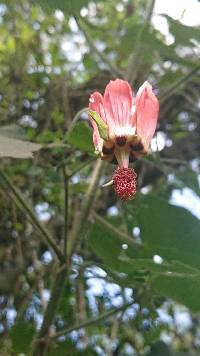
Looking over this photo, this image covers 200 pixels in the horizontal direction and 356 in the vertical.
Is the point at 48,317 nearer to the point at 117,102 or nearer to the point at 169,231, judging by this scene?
the point at 169,231

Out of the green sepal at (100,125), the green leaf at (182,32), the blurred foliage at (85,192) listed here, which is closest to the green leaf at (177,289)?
the blurred foliage at (85,192)

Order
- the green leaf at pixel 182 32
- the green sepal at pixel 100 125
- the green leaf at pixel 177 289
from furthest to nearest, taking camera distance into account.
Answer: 1. the green leaf at pixel 182 32
2. the green leaf at pixel 177 289
3. the green sepal at pixel 100 125

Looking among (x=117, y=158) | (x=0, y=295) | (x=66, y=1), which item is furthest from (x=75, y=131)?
(x=0, y=295)

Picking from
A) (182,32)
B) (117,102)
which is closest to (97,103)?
(117,102)

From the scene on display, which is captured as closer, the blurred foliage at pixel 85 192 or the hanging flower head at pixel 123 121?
the hanging flower head at pixel 123 121

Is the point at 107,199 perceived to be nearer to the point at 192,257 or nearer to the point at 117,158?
the point at 192,257

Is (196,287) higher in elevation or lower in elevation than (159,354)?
higher

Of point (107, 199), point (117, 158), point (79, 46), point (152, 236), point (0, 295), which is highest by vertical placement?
point (79, 46)

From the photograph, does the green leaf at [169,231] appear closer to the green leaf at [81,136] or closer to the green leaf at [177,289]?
the green leaf at [177,289]
